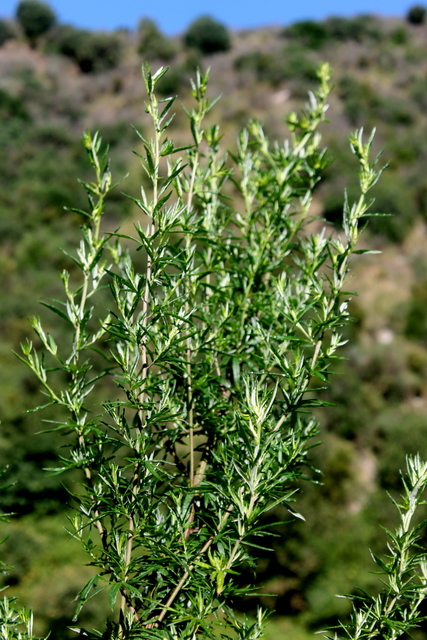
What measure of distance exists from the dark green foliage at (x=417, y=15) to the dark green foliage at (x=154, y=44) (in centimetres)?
1739

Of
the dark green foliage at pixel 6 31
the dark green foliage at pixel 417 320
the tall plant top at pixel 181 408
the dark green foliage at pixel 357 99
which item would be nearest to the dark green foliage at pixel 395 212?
the dark green foliage at pixel 417 320

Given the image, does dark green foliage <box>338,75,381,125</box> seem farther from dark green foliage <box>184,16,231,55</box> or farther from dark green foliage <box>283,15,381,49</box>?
dark green foliage <box>184,16,231,55</box>

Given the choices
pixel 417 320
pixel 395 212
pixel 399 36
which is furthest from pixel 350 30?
pixel 417 320

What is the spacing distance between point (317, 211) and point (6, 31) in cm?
2854

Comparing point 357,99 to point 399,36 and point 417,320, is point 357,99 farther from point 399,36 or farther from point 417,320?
point 417,320

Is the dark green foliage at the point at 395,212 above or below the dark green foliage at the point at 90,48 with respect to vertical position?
below

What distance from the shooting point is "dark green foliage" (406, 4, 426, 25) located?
42000 millimetres

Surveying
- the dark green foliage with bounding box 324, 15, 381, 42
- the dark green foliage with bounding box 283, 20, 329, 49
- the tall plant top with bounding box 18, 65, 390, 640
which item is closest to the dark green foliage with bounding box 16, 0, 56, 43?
the dark green foliage with bounding box 283, 20, 329, 49

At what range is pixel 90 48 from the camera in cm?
3816

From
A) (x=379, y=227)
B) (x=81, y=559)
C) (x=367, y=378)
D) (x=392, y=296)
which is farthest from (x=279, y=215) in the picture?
(x=379, y=227)

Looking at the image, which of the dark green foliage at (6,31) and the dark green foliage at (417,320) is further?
the dark green foliage at (6,31)

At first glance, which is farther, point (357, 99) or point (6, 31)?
point (6, 31)

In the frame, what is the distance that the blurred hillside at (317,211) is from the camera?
43.9 ft

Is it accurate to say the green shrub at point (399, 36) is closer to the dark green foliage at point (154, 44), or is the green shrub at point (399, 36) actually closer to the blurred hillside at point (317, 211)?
the blurred hillside at point (317, 211)
